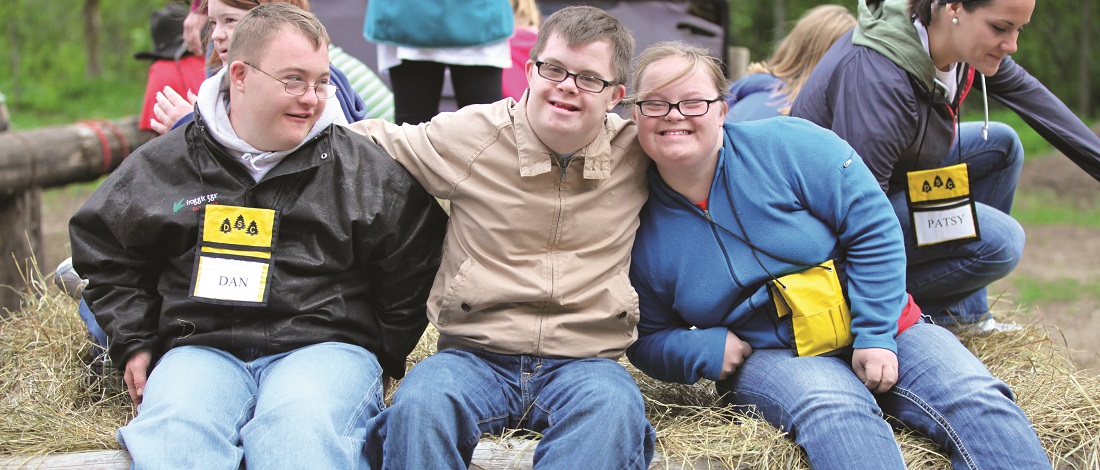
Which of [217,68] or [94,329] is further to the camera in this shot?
[217,68]

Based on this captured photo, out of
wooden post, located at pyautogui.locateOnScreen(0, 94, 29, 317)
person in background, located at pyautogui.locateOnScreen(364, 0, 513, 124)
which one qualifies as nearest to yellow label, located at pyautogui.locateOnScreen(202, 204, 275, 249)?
person in background, located at pyautogui.locateOnScreen(364, 0, 513, 124)

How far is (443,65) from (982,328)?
213 centimetres

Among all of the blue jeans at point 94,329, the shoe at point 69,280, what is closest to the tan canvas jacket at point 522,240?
the blue jeans at point 94,329

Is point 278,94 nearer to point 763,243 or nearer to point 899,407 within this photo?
point 763,243

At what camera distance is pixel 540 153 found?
2525 mm

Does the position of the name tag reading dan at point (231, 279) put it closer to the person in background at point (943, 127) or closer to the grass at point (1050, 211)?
the person in background at point (943, 127)

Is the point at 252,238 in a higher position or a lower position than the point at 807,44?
higher

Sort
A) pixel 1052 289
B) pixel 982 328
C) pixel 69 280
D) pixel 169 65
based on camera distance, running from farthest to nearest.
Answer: pixel 1052 289, pixel 169 65, pixel 982 328, pixel 69 280

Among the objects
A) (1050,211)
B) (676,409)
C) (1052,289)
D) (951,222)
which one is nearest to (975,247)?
(951,222)

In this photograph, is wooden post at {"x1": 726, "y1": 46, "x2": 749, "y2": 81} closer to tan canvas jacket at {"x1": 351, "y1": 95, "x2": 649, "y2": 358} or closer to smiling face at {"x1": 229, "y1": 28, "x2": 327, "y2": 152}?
tan canvas jacket at {"x1": 351, "y1": 95, "x2": 649, "y2": 358}

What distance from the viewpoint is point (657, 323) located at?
272 centimetres

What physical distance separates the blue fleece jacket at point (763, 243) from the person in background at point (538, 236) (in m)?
0.11

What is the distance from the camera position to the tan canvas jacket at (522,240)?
2510 mm

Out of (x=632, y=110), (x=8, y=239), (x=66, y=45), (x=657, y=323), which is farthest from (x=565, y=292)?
(x=66, y=45)
